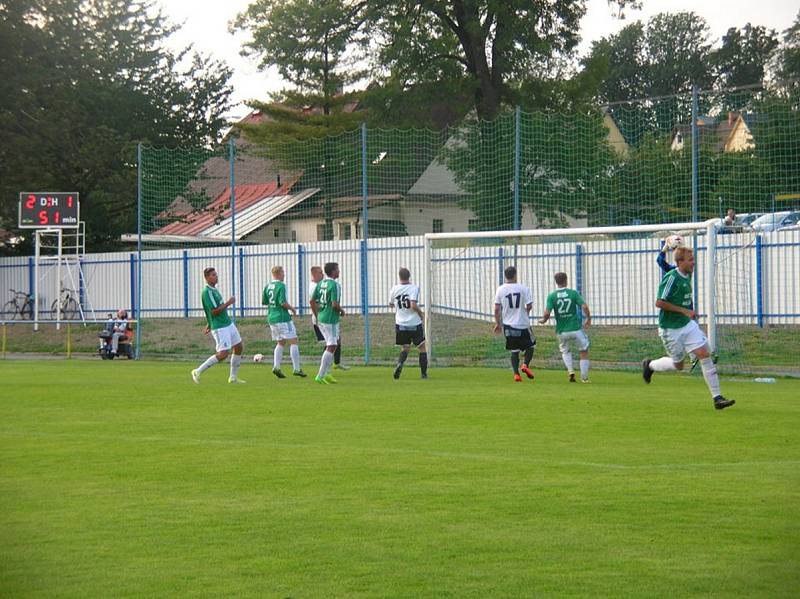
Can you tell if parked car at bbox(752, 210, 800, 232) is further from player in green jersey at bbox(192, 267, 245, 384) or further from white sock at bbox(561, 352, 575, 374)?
player in green jersey at bbox(192, 267, 245, 384)

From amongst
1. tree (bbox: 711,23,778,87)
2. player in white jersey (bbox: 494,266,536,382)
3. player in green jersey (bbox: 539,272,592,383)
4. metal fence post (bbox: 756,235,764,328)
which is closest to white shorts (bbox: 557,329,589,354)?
player in green jersey (bbox: 539,272,592,383)

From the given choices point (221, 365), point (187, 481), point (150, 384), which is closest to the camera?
point (187, 481)

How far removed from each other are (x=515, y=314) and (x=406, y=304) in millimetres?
2030

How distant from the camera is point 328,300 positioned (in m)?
22.1

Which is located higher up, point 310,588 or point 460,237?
point 460,237

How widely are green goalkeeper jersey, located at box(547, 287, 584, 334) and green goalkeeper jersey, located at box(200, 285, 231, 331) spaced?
5.56m

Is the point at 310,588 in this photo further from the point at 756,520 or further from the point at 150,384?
the point at 150,384

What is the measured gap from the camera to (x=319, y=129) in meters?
50.0

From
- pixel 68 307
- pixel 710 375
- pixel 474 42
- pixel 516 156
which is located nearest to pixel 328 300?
pixel 516 156

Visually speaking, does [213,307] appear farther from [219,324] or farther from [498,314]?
[498,314]

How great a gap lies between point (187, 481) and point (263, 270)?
77.0ft

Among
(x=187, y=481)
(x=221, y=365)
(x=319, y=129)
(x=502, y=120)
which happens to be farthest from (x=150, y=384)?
(x=319, y=129)

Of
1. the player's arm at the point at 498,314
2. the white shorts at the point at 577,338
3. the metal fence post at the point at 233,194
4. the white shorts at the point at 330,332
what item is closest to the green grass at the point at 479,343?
the metal fence post at the point at 233,194

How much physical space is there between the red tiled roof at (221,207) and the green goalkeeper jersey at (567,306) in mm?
12104
